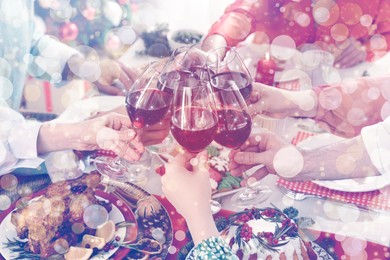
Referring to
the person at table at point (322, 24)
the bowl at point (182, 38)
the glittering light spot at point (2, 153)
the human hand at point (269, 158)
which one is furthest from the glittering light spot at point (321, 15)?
the glittering light spot at point (2, 153)

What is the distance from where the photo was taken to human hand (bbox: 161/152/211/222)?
94cm

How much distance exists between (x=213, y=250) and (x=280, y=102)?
611 mm

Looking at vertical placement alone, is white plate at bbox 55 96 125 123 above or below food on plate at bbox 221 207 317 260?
above

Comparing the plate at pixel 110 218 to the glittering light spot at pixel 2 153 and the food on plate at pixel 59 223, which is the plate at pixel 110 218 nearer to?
the food on plate at pixel 59 223

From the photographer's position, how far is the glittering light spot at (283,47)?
5.54 ft

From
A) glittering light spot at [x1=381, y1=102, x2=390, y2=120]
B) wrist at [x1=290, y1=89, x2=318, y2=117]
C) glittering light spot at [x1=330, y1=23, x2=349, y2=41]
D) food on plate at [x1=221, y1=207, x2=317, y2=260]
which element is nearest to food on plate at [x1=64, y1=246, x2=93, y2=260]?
food on plate at [x1=221, y1=207, x2=317, y2=260]

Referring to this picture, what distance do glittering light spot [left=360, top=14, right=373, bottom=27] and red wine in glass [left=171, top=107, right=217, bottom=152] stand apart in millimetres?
1198

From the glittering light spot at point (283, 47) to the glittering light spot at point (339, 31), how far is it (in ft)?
0.58

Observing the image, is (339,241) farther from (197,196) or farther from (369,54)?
(369,54)

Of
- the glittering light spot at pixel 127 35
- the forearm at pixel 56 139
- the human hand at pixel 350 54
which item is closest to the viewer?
the forearm at pixel 56 139

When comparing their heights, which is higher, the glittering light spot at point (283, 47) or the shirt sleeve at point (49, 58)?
the glittering light spot at point (283, 47)

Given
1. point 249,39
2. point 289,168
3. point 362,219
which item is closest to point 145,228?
point 289,168

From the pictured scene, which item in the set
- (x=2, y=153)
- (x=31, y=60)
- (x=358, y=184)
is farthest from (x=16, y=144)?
(x=358, y=184)

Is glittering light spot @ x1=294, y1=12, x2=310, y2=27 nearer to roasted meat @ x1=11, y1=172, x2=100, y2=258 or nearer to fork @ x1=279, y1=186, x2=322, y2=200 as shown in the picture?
fork @ x1=279, y1=186, x2=322, y2=200
